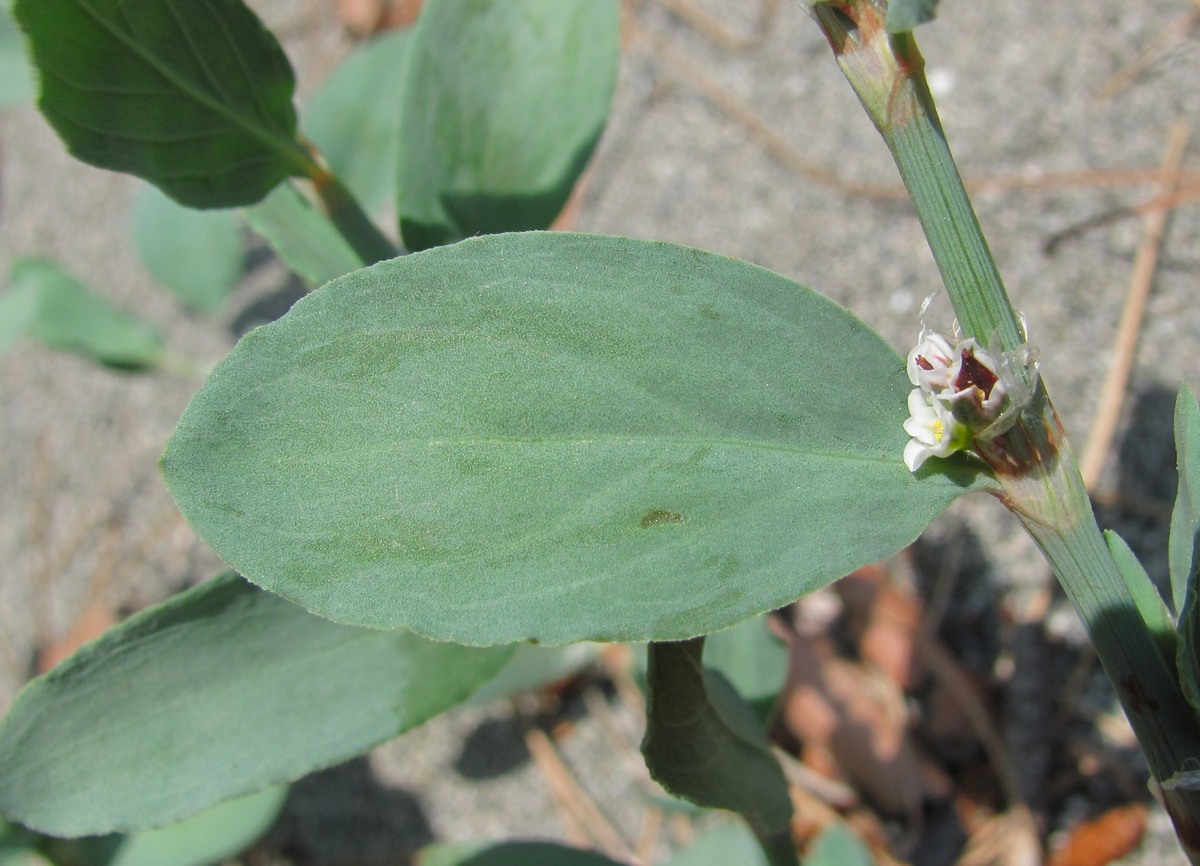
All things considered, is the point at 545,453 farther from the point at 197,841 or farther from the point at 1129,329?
the point at 1129,329

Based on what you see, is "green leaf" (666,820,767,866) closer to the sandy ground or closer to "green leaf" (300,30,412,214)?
the sandy ground

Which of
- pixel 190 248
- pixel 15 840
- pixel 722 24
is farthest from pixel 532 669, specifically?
pixel 722 24

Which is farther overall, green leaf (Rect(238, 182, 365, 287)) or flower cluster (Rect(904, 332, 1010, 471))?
green leaf (Rect(238, 182, 365, 287))

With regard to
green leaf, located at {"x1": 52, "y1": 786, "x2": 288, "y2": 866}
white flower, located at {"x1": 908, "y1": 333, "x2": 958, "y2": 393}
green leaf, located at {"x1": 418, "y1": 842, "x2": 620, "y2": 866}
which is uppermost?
white flower, located at {"x1": 908, "y1": 333, "x2": 958, "y2": 393}

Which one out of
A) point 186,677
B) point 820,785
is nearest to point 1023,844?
point 820,785

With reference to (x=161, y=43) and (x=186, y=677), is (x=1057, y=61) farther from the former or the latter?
(x=186, y=677)

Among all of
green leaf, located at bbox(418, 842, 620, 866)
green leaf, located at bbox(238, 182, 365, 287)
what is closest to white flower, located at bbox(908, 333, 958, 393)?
green leaf, located at bbox(238, 182, 365, 287)
